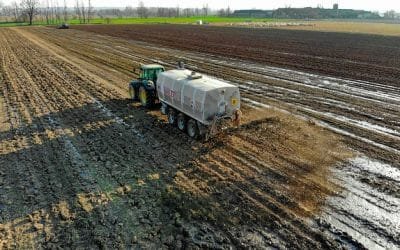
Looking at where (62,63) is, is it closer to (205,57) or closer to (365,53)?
(205,57)

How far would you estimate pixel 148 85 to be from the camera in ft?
56.6

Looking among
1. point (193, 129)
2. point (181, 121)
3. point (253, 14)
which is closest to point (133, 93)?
point (181, 121)

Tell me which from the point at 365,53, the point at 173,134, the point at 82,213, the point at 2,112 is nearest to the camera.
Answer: the point at 82,213

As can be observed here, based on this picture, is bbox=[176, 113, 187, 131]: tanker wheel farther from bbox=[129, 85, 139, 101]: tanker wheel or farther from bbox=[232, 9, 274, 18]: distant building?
bbox=[232, 9, 274, 18]: distant building

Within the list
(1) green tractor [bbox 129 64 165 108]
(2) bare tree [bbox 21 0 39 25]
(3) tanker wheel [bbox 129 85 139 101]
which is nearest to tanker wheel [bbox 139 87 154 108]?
(1) green tractor [bbox 129 64 165 108]

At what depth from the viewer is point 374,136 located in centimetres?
1457

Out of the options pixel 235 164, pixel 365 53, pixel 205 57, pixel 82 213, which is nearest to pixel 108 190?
pixel 82 213

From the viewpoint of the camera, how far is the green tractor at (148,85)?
1731 centimetres

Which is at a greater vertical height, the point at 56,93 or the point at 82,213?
the point at 56,93

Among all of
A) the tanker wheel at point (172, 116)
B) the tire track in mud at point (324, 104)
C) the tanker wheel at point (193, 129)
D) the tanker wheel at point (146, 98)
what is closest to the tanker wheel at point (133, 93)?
the tanker wheel at point (146, 98)

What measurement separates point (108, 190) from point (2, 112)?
10288mm

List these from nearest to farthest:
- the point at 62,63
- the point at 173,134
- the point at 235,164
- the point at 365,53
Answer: the point at 235,164
the point at 173,134
the point at 62,63
the point at 365,53

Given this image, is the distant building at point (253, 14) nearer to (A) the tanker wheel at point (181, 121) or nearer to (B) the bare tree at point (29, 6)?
(B) the bare tree at point (29, 6)

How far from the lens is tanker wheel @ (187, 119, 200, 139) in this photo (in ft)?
45.3
